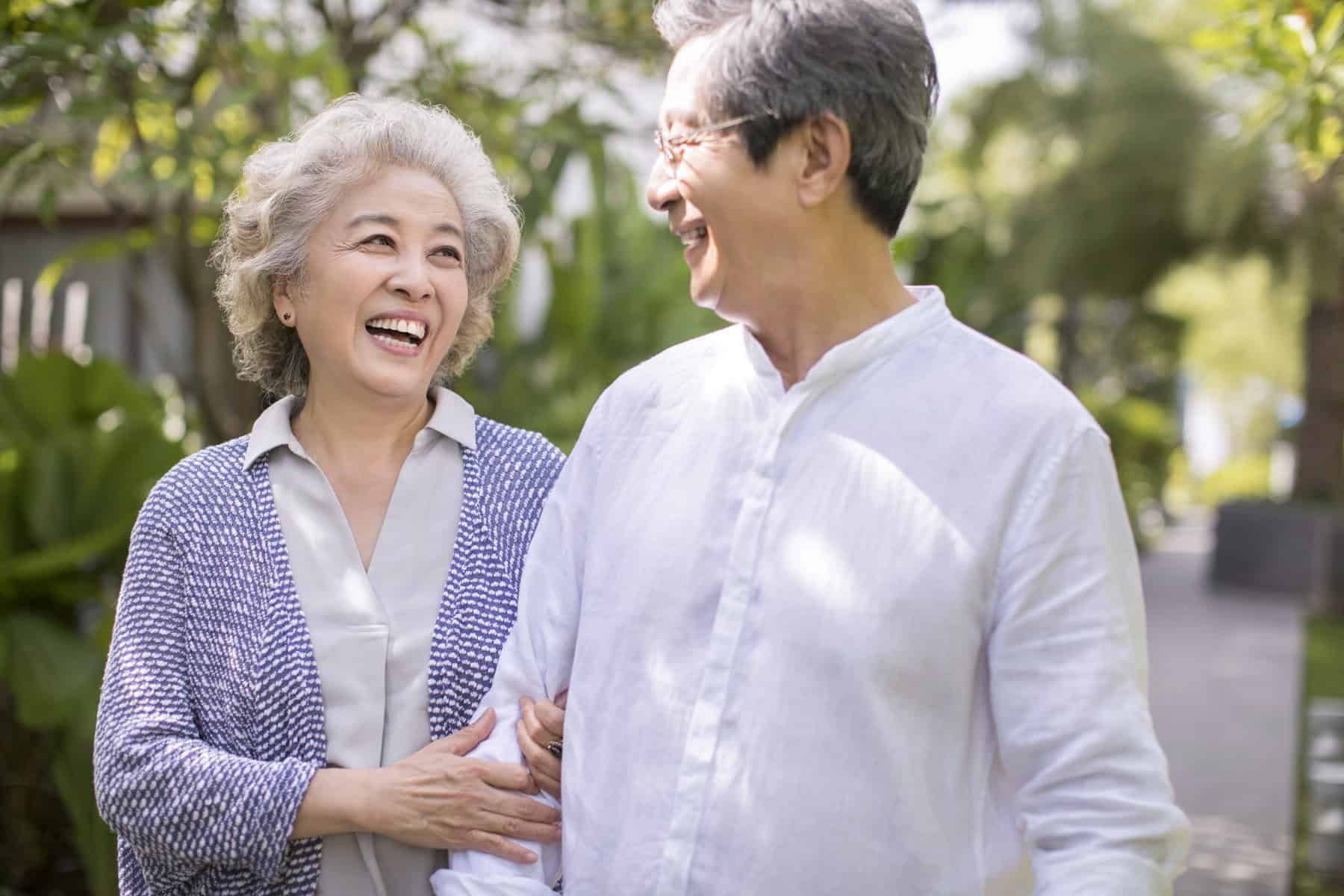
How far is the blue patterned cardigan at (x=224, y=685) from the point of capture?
2.18 m

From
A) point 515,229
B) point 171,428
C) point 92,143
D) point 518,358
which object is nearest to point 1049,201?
point 518,358

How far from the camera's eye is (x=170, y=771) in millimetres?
2176

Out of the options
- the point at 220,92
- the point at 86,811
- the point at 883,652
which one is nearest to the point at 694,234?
the point at 883,652

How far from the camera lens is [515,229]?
2611 millimetres

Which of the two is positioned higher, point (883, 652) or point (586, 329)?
point (586, 329)

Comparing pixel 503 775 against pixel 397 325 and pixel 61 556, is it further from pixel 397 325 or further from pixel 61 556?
pixel 61 556

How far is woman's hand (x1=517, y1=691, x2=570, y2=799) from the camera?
2.15m

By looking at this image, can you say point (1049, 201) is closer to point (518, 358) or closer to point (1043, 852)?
point (518, 358)

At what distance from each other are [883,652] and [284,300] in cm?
126

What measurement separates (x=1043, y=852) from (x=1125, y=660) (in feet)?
0.84

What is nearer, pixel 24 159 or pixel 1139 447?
pixel 24 159

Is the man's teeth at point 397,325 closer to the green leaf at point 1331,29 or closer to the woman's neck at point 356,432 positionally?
the woman's neck at point 356,432

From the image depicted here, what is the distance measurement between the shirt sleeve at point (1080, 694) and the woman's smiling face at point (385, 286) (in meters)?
1.05

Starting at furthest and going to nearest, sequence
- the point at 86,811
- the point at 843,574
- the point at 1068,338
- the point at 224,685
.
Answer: the point at 1068,338, the point at 86,811, the point at 224,685, the point at 843,574
